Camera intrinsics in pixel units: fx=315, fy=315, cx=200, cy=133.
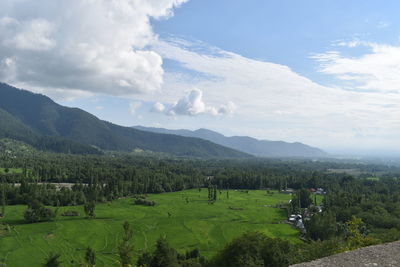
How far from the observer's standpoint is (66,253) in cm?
7438

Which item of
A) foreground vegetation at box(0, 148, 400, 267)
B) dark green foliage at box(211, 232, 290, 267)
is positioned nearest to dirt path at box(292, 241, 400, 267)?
foreground vegetation at box(0, 148, 400, 267)

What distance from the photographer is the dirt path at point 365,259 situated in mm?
16281

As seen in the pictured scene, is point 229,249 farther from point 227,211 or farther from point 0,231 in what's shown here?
point 227,211

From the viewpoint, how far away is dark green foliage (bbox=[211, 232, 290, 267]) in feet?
136

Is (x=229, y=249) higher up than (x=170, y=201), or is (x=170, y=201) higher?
(x=229, y=249)

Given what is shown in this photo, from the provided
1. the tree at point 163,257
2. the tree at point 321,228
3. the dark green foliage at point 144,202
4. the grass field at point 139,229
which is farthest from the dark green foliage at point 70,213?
the tree at point 321,228

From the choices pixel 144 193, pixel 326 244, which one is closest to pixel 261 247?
pixel 326 244

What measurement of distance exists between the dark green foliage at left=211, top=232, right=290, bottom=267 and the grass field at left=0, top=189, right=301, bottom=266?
3046 cm

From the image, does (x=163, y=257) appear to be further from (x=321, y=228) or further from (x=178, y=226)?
(x=321, y=228)

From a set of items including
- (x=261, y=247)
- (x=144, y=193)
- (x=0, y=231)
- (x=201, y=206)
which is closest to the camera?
(x=261, y=247)

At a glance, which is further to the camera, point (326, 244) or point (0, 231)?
point (0, 231)

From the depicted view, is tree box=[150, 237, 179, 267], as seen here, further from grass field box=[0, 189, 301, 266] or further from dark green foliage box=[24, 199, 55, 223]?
dark green foliage box=[24, 199, 55, 223]

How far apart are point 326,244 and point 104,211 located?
304 ft

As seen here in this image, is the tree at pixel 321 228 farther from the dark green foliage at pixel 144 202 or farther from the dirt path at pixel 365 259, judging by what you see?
the dirt path at pixel 365 259
